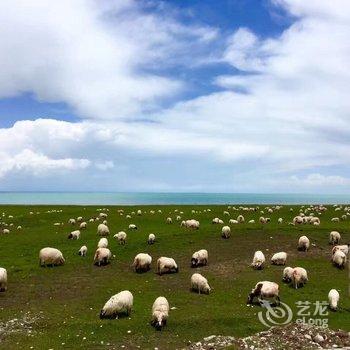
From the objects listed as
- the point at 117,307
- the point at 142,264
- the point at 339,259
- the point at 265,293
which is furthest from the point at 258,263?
the point at 117,307

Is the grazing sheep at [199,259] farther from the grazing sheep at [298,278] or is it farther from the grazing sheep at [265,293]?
the grazing sheep at [265,293]

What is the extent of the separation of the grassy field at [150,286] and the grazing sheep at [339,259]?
607 millimetres

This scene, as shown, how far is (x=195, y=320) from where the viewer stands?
22.3 meters

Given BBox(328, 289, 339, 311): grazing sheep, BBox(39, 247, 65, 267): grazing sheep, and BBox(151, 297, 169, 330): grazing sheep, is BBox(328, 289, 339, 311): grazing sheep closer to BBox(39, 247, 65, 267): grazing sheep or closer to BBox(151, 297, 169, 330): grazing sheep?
BBox(151, 297, 169, 330): grazing sheep

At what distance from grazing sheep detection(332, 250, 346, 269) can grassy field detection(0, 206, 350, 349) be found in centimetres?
61

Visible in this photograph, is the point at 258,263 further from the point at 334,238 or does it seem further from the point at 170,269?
the point at 334,238

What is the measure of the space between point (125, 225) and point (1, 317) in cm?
3417

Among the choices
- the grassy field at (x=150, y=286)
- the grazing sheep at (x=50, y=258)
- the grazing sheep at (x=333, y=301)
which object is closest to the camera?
the grassy field at (x=150, y=286)

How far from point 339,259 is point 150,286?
1507cm

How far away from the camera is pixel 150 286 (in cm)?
2900

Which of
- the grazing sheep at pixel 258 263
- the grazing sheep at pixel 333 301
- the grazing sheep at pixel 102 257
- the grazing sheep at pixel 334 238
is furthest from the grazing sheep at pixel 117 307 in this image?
the grazing sheep at pixel 334 238

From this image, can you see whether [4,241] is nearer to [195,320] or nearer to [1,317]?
[1,317]

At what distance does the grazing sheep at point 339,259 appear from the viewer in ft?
110

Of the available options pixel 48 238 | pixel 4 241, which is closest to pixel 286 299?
pixel 48 238
